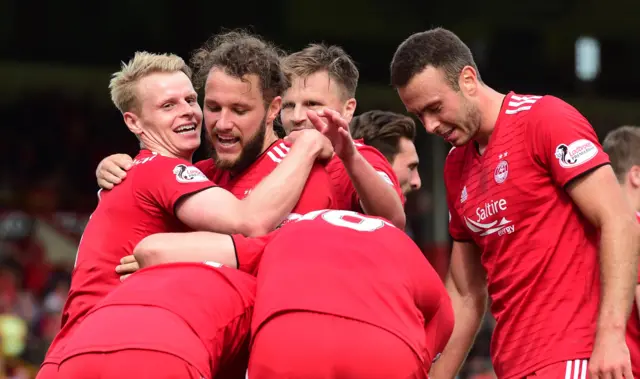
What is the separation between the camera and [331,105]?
493cm

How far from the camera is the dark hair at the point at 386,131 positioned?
5.39m

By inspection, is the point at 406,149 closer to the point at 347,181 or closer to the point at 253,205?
the point at 347,181

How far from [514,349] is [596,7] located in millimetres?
13296

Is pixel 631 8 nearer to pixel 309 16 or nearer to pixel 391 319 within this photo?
pixel 309 16

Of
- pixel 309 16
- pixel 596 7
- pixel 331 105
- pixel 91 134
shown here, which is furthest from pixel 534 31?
pixel 331 105

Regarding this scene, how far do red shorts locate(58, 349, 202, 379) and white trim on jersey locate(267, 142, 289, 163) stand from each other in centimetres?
152

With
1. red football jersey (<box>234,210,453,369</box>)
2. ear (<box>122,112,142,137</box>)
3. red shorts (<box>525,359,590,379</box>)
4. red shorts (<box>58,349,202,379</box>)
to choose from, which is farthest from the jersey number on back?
ear (<box>122,112,142,137</box>)

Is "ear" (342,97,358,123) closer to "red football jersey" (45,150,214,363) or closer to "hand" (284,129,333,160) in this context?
"hand" (284,129,333,160)

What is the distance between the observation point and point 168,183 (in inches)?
154

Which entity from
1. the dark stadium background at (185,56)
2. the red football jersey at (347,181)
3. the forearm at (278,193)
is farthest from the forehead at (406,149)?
the dark stadium background at (185,56)

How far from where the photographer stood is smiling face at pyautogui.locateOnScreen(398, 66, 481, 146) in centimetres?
427

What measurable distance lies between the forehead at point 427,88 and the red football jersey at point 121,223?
3.41 feet

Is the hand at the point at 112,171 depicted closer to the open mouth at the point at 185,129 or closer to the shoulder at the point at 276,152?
the open mouth at the point at 185,129

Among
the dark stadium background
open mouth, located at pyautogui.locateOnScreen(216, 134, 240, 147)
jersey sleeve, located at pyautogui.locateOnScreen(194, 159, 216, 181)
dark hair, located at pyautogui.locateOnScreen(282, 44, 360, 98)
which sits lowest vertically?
the dark stadium background
